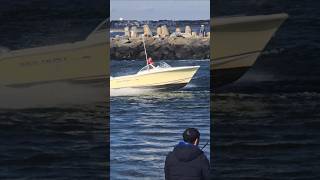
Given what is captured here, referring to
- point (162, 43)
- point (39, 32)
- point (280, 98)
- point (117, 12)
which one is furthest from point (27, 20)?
point (280, 98)

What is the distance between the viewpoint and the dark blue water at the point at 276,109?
8.34m

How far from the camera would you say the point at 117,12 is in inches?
335

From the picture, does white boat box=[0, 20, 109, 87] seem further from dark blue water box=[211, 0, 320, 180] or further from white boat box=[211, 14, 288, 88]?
dark blue water box=[211, 0, 320, 180]

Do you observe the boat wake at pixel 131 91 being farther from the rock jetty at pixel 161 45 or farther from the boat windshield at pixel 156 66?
the rock jetty at pixel 161 45

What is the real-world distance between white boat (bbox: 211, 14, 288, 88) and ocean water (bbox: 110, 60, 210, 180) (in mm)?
202

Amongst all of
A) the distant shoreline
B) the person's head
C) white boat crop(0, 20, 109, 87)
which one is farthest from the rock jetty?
the person's head

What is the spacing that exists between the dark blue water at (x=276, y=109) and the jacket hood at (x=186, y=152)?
273 centimetres

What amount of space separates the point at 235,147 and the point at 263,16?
1.53 meters

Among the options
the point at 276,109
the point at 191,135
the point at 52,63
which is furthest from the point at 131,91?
the point at 191,135

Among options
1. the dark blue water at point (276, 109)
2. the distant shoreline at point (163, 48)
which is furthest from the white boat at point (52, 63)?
the dark blue water at point (276, 109)

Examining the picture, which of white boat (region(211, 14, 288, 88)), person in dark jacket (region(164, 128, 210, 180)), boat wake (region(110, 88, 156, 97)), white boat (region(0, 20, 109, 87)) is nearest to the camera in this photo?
person in dark jacket (region(164, 128, 210, 180))

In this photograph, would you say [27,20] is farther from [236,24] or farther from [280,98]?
[280,98]

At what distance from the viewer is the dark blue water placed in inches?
328

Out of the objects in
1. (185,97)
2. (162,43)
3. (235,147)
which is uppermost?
(162,43)
